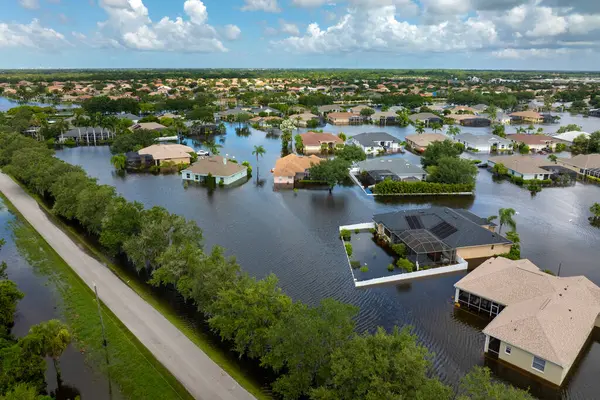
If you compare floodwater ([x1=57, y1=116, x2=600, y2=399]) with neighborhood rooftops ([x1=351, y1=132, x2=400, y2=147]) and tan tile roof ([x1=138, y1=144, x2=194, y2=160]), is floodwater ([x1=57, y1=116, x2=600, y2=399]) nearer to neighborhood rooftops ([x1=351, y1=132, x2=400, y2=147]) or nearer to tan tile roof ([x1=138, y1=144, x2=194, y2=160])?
tan tile roof ([x1=138, y1=144, x2=194, y2=160])

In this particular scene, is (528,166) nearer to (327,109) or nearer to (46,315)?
(46,315)

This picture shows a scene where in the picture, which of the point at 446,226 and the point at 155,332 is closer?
the point at 155,332

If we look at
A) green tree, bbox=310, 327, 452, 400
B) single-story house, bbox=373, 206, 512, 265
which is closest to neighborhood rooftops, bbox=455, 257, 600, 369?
single-story house, bbox=373, 206, 512, 265

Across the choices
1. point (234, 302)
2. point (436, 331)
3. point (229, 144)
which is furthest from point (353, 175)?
point (234, 302)

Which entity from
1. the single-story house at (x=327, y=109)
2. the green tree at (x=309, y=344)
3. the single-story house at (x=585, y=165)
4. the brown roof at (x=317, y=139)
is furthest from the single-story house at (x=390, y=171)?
the single-story house at (x=327, y=109)

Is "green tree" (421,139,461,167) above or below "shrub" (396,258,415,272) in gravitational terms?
above

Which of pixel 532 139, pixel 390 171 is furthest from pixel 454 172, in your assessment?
pixel 532 139

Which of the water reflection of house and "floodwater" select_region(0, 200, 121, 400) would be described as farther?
the water reflection of house
